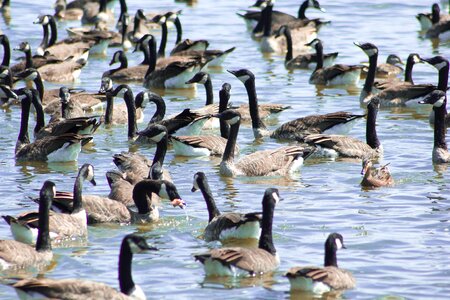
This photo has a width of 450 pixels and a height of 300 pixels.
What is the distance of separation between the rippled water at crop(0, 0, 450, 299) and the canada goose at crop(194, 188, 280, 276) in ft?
0.42

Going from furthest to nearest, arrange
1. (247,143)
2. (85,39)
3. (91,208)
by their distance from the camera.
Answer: (85,39) → (247,143) → (91,208)

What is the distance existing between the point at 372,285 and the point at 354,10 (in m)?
25.5

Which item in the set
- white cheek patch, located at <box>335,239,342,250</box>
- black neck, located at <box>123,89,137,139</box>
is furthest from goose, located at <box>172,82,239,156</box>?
white cheek patch, located at <box>335,239,342,250</box>

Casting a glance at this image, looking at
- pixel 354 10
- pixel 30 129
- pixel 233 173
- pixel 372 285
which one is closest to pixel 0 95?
pixel 30 129

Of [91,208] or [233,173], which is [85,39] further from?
[91,208]

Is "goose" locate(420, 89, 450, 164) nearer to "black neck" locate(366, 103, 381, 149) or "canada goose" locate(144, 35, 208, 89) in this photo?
"black neck" locate(366, 103, 381, 149)

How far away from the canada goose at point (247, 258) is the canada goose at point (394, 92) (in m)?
10.3

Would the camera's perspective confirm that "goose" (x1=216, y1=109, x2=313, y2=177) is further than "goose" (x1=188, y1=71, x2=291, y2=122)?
No

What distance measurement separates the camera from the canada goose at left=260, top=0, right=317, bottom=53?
97.6ft

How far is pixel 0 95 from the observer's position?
21.6 meters

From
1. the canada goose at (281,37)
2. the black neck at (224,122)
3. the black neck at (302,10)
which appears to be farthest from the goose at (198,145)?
the black neck at (302,10)

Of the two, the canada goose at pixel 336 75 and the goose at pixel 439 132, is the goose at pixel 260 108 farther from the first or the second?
the goose at pixel 439 132

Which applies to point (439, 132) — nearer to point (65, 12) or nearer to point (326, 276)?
point (326, 276)

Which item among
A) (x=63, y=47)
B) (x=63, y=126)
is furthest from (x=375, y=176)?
(x=63, y=47)
